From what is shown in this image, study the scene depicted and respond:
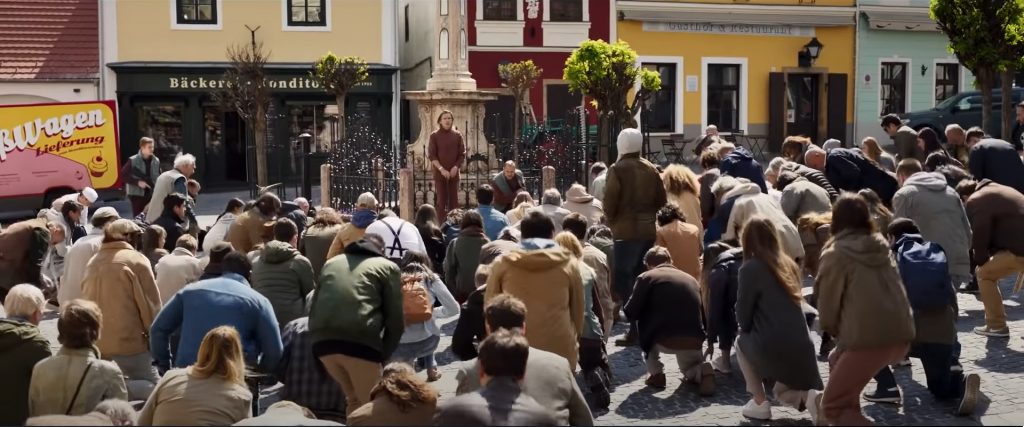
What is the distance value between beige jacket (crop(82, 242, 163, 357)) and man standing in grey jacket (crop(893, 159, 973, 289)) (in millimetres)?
6086

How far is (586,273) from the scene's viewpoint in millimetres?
8914

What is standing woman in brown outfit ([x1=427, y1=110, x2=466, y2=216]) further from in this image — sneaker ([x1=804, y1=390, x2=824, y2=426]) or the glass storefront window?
the glass storefront window

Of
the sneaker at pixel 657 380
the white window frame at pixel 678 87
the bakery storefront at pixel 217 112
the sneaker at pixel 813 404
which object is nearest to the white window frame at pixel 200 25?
the bakery storefront at pixel 217 112

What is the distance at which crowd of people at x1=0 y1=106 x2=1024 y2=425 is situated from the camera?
665 cm

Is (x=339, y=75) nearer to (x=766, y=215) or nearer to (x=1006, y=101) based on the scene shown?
(x=1006, y=101)

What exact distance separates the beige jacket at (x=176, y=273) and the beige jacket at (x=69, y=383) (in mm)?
2800

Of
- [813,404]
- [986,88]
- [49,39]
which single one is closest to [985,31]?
[986,88]

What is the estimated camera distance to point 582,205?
511 inches

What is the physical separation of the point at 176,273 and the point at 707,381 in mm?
4032

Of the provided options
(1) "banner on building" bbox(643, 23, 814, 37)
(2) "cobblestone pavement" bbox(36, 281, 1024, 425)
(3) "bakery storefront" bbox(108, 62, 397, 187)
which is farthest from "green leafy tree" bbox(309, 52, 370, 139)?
(2) "cobblestone pavement" bbox(36, 281, 1024, 425)

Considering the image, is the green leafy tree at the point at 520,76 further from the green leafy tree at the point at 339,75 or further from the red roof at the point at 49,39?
the red roof at the point at 49,39

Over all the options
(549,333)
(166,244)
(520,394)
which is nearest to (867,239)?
(549,333)

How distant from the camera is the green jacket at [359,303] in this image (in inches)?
305

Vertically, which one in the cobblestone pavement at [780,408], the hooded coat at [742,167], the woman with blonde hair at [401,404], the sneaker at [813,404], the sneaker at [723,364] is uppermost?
the hooded coat at [742,167]
